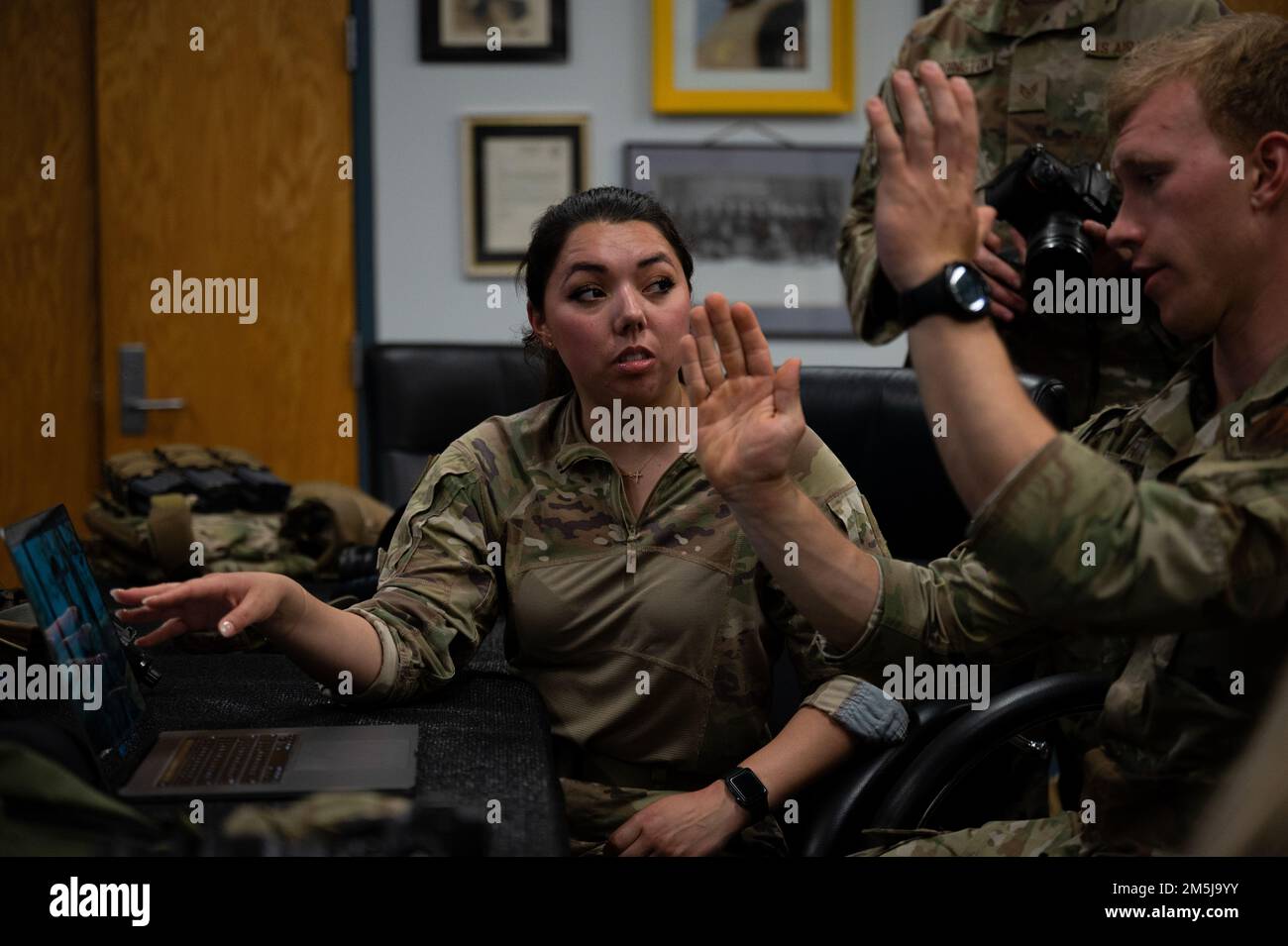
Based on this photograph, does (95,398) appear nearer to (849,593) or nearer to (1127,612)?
(849,593)

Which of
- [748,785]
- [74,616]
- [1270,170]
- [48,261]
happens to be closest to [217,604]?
[74,616]

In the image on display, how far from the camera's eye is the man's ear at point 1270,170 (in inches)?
39.0

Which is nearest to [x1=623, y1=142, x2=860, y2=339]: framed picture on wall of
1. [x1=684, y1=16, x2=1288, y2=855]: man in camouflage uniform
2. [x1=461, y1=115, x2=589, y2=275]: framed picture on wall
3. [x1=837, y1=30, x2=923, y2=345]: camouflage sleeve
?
[x1=461, y1=115, x2=589, y2=275]: framed picture on wall

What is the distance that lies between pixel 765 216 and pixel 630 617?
2238 millimetres

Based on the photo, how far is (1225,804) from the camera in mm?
749

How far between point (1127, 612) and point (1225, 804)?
0.15 metres

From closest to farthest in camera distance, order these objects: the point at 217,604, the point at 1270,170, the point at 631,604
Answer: the point at 1270,170 < the point at 217,604 < the point at 631,604

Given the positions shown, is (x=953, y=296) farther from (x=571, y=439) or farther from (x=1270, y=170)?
(x=571, y=439)

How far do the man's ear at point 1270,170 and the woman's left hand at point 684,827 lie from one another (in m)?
0.78

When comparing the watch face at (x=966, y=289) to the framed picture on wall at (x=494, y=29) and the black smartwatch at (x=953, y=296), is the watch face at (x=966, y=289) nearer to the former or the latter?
the black smartwatch at (x=953, y=296)

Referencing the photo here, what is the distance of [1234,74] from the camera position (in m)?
1.01

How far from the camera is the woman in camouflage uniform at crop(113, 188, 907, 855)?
1.42 m
